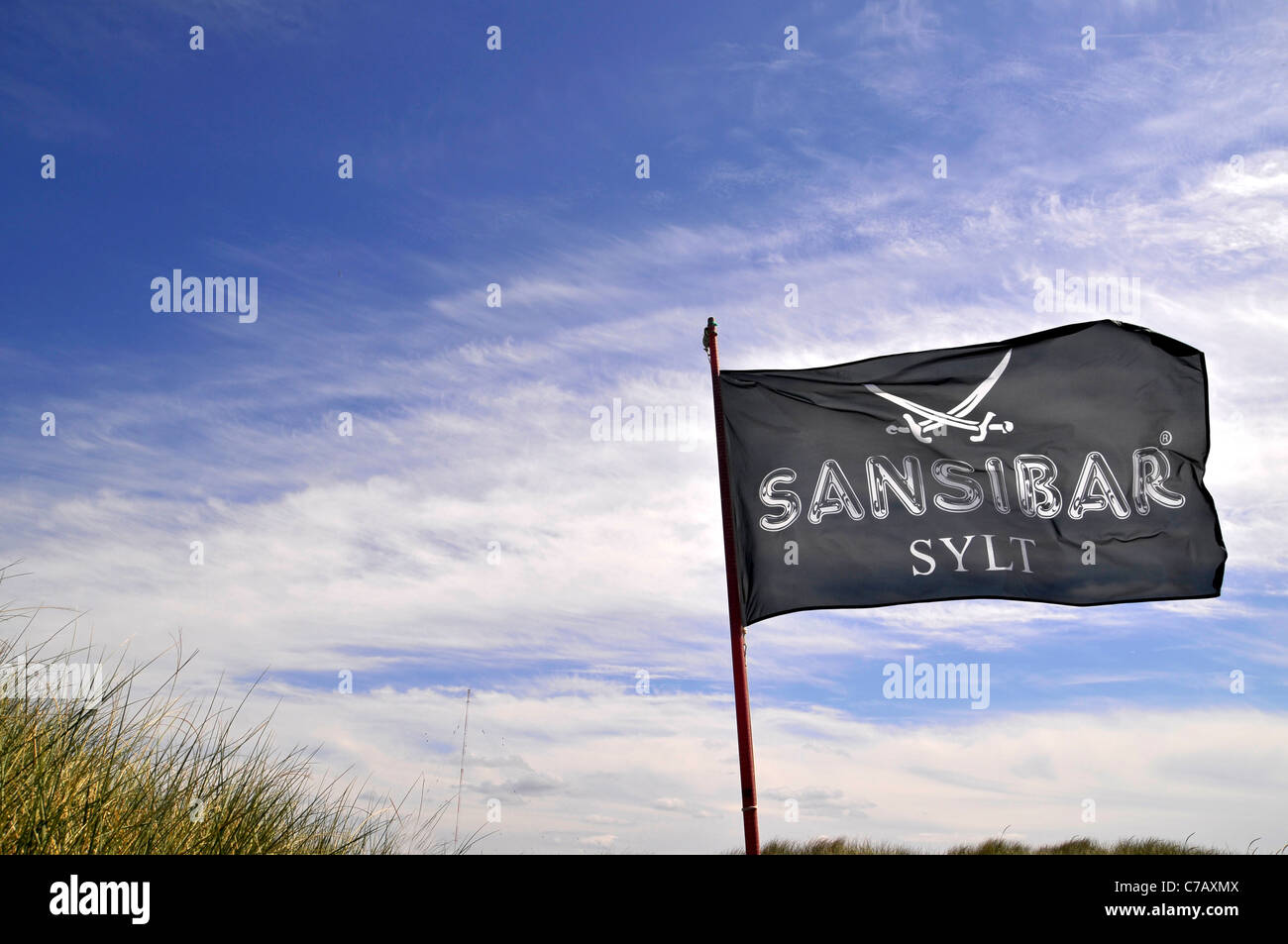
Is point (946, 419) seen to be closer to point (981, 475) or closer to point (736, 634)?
point (981, 475)

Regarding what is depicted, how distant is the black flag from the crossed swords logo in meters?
0.02

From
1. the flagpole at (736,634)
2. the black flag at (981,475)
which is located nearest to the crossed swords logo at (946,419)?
the black flag at (981,475)

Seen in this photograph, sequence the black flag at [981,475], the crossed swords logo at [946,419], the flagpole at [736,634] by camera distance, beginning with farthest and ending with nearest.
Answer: the crossed swords logo at [946,419], the black flag at [981,475], the flagpole at [736,634]

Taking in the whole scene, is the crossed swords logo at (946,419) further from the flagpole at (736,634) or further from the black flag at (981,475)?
the flagpole at (736,634)

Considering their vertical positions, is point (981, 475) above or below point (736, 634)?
above

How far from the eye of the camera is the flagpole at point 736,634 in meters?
8.81

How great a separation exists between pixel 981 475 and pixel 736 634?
337 centimetres

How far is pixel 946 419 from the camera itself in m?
10.9

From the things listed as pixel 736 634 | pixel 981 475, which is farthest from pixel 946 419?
pixel 736 634

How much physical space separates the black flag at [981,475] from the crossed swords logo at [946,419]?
0.6 inches
